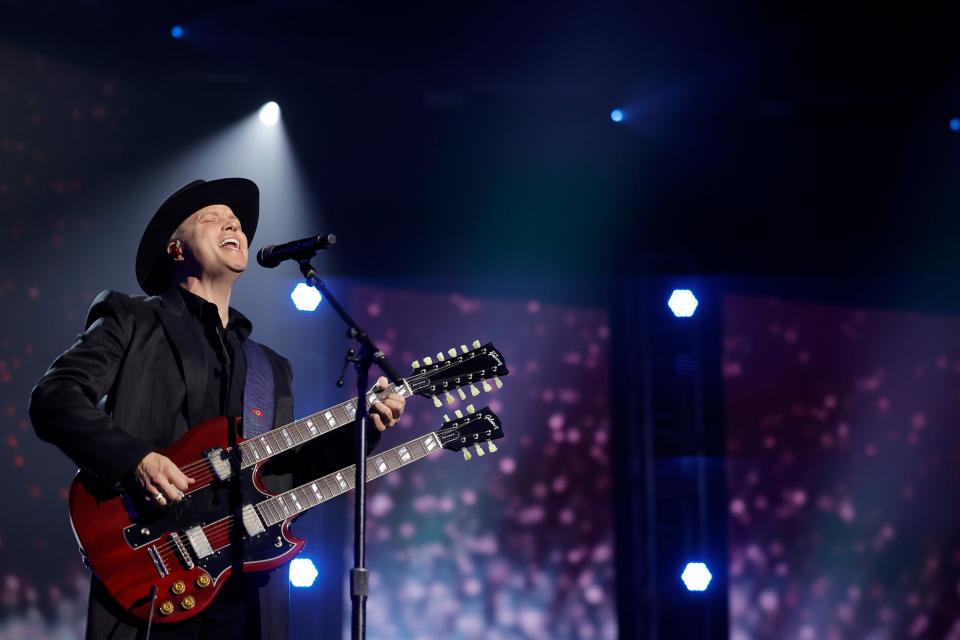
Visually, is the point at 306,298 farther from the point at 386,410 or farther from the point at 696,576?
the point at 696,576

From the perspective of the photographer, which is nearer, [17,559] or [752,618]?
[17,559]

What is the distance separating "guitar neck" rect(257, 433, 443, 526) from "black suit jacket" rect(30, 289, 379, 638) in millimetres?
70

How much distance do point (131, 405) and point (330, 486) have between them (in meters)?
0.61

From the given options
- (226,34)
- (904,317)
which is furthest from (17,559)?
(904,317)

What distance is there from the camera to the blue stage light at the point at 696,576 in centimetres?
489

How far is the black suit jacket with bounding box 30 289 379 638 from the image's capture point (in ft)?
8.55

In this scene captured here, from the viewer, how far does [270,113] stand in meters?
5.17

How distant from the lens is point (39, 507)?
4.55m

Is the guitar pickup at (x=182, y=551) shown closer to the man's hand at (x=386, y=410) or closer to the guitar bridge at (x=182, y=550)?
the guitar bridge at (x=182, y=550)

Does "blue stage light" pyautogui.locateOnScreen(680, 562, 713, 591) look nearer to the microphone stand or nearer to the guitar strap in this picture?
the guitar strap

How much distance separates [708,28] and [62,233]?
3.29 metres

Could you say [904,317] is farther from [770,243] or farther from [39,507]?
[39,507]

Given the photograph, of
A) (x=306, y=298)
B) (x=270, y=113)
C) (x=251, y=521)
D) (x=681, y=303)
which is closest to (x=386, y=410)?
(x=251, y=521)

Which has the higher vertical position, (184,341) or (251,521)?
(184,341)
